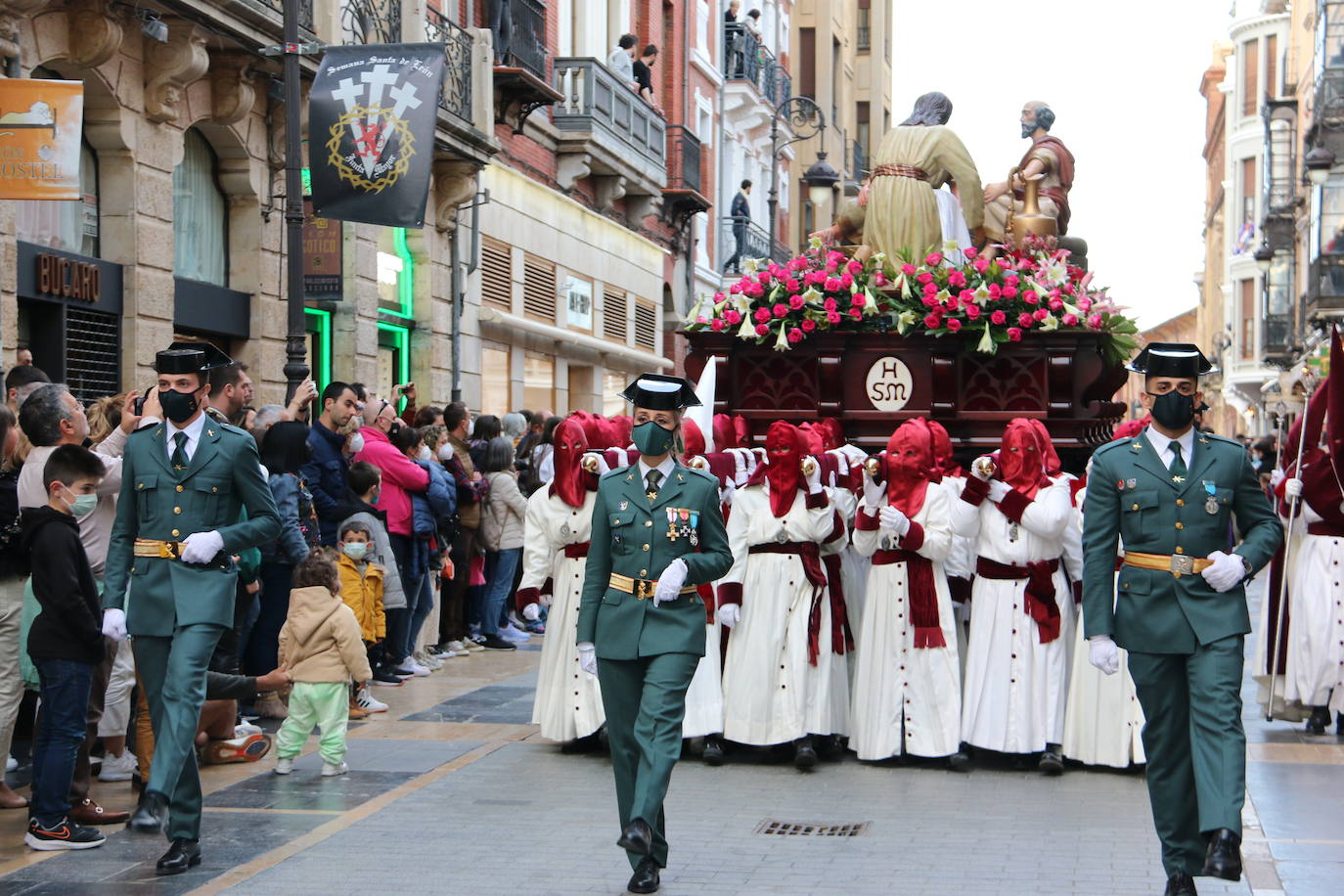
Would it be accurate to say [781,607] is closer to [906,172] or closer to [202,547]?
[202,547]

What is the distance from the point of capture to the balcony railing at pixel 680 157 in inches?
1355

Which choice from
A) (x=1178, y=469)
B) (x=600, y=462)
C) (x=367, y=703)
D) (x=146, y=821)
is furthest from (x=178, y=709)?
(x=367, y=703)

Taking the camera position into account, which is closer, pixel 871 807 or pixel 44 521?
pixel 44 521

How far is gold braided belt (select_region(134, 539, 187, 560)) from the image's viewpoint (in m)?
7.46

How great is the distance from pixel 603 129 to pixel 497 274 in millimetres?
4220

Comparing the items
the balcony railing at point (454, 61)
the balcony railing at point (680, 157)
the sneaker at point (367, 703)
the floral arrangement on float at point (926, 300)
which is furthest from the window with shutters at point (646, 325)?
the sneaker at point (367, 703)

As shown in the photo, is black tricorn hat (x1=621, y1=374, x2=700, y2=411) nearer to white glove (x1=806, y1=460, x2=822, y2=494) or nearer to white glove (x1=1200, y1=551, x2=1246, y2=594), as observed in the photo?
white glove (x1=1200, y1=551, x2=1246, y2=594)

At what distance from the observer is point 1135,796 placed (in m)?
9.11

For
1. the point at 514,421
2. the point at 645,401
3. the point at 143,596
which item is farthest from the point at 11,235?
the point at 645,401

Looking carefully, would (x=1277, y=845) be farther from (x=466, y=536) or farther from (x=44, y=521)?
(x=466, y=536)

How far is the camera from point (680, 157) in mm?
34500

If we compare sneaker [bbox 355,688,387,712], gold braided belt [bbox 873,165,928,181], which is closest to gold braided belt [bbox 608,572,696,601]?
sneaker [bbox 355,688,387,712]

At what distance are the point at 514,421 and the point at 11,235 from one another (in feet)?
17.6

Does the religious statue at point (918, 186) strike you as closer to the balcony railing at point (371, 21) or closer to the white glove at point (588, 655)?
the white glove at point (588, 655)
